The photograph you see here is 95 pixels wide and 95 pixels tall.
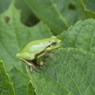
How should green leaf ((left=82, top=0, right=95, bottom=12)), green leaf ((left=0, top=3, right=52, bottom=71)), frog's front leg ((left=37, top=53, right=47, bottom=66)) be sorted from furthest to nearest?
1. green leaf ((left=82, top=0, right=95, bottom=12))
2. green leaf ((left=0, top=3, right=52, bottom=71))
3. frog's front leg ((left=37, top=53, right=47, bottom=66))

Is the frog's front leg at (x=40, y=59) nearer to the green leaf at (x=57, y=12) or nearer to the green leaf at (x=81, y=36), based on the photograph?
the green leaf at (x=81, y=36)

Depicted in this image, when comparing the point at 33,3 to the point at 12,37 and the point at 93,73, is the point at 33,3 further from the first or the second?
the point at 93,73

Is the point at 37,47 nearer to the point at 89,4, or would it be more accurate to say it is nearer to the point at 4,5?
the point at 89,4

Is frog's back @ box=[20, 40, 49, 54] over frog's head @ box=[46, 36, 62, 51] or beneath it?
over

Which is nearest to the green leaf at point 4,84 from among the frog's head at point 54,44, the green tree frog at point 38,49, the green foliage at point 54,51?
the green foliage at point 54,51

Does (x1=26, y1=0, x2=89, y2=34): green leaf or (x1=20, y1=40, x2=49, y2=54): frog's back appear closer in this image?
(x1=20, y1=40, x2=49, y2=54): frog's back

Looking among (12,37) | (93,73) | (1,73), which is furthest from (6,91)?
(12,37)

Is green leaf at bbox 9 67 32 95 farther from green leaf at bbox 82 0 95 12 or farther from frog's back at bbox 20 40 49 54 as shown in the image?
green leaf at bbox 82 0 95 12

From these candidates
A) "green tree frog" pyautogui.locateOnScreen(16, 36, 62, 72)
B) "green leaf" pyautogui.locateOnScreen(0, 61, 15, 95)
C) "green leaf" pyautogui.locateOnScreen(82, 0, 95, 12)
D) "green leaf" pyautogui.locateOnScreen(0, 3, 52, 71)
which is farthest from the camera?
"green leaf" pyautogui.locateOnScreen(82, 0, 95, 12)

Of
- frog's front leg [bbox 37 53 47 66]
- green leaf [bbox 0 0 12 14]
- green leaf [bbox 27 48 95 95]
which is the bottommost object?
green leaf [bbox 27 48 95 95]

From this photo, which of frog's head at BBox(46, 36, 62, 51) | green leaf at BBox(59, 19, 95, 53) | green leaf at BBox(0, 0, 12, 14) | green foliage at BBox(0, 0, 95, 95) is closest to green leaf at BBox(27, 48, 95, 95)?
green foliage at BBox(0, 0, 95, 95)
